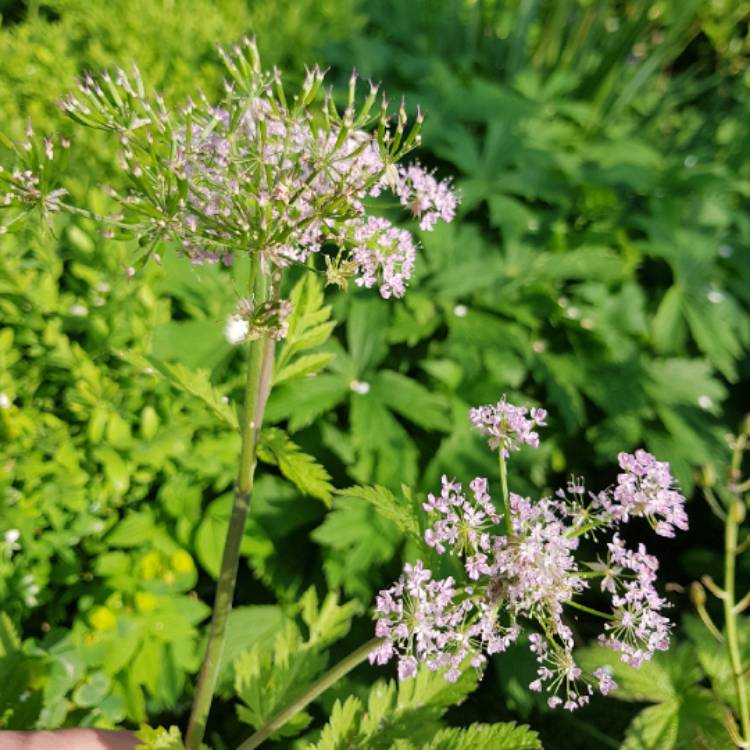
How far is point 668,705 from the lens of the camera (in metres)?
2.17

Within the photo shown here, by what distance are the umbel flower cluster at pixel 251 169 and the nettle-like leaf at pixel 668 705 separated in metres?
1.67

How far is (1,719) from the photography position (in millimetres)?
1821

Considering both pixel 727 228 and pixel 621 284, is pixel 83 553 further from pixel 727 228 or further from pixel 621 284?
pixel 727 228

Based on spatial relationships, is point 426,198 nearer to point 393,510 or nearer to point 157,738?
point 393,510

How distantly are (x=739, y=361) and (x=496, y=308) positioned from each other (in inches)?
63.7

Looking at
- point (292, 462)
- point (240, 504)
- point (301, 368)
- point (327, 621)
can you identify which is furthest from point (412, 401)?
point (240, 504)

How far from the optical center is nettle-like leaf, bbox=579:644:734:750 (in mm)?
2102

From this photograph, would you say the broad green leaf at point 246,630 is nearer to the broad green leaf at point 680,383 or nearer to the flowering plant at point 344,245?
the flowering plant at point 344,245

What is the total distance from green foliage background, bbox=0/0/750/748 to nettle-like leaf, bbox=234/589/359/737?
0.01 meters

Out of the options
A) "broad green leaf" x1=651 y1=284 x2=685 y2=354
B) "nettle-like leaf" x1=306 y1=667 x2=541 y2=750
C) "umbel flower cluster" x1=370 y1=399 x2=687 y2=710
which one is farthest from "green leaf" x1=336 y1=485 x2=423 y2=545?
"broad green leaf" x1=651 y1=284 x2=685 y2=354

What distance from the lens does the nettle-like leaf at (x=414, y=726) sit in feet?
4.50

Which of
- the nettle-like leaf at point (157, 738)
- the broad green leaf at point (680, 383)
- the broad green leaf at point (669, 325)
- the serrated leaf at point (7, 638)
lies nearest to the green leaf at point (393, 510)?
the nettle-like leaf at point (157, 738)

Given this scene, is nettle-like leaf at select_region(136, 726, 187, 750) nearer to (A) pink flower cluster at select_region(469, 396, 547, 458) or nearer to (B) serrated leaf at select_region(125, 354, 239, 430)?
(B) serrated leaf at select_region(125, 354, 239, 430)

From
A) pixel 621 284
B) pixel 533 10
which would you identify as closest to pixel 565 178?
pixel 621 284
